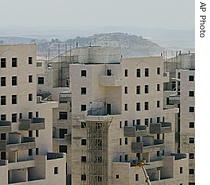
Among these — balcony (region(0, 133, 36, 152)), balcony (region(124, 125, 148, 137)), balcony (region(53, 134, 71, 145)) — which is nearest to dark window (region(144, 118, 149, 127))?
balcony (region(124, 125, 148, 137))

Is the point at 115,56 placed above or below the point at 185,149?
above

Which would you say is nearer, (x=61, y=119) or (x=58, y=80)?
(x=61, y=119)

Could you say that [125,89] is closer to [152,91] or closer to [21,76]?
[152,91]

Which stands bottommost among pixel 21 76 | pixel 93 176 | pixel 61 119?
pixel 93 176

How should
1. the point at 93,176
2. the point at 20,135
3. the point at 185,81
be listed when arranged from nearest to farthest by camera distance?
the point at 20,135 < the point at 93,176 < the point at 185,81

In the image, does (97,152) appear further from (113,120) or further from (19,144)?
(19,144)

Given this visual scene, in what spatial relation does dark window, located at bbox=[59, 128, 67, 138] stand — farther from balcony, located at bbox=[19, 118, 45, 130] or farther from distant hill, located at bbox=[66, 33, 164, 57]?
distant hill, located at bbox=[66, 33, 164, 57]

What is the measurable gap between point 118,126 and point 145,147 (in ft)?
2.79

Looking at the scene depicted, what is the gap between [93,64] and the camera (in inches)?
607

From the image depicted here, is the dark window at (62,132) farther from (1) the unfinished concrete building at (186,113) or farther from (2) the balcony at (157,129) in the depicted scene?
(1) the unfinished concrete building at (186,113)

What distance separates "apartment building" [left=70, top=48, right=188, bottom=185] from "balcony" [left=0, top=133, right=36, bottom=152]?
197 centimetres
